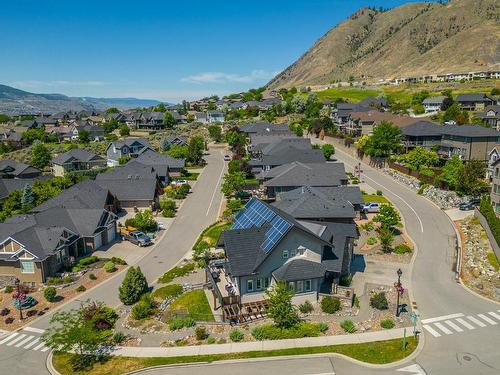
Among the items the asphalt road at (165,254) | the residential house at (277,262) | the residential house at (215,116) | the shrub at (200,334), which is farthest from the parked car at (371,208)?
the residential house at (215,116)

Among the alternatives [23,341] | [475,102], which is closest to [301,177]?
[23,341]

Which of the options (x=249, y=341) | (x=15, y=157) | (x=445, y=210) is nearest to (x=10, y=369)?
(x=249, y=341)

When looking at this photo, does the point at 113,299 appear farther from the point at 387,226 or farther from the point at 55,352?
the point at 387,226

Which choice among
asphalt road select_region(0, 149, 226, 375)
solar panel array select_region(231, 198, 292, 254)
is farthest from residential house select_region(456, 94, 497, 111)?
solar panel array select_region(231, 198, 292, 254)

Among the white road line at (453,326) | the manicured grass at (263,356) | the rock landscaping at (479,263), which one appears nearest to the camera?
the manicured grass at (263,356)

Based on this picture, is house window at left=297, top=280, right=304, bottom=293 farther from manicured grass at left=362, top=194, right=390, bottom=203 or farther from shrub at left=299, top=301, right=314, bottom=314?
manicured grass at left=362, top=194, right=390, bottom=203

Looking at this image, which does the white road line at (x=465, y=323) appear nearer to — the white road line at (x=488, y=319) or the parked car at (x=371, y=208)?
the white road line at (x=488, y=319)
